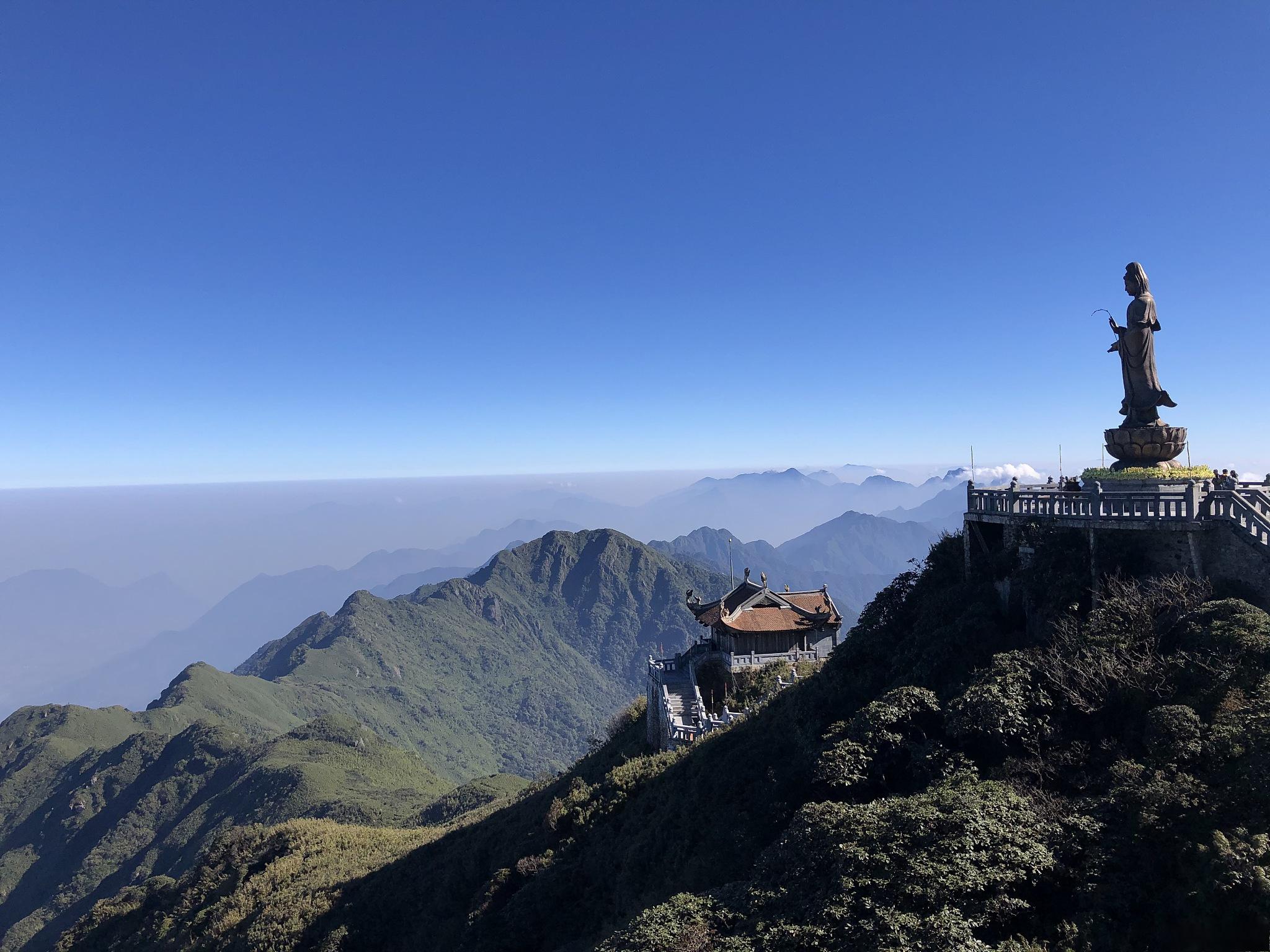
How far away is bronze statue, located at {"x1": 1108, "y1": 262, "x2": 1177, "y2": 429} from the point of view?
67.1 ft

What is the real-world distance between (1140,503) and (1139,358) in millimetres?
7120

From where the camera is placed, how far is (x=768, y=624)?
33.8 m

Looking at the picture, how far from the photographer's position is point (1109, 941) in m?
9.18

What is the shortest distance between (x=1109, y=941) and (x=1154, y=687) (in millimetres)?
5652

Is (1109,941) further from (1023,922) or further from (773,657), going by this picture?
(773,657)

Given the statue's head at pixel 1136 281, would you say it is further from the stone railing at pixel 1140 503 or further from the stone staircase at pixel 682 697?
the stone staircase at pixel 682 697

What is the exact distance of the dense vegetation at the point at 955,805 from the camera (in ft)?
31.2

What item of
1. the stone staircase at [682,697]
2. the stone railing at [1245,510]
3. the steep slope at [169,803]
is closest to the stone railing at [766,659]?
the stone staircase at [682,697]

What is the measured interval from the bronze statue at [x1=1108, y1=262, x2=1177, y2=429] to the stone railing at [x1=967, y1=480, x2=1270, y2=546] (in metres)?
3.16

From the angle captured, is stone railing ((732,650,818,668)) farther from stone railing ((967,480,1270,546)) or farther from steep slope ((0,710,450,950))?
steep slope ((0,710,450,950))

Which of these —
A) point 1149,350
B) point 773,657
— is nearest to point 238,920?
point 773,657

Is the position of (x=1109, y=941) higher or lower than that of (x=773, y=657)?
higher

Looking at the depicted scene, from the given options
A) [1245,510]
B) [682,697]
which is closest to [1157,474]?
[1245,510]

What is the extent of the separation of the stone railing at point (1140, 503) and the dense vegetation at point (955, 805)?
1.36 m
